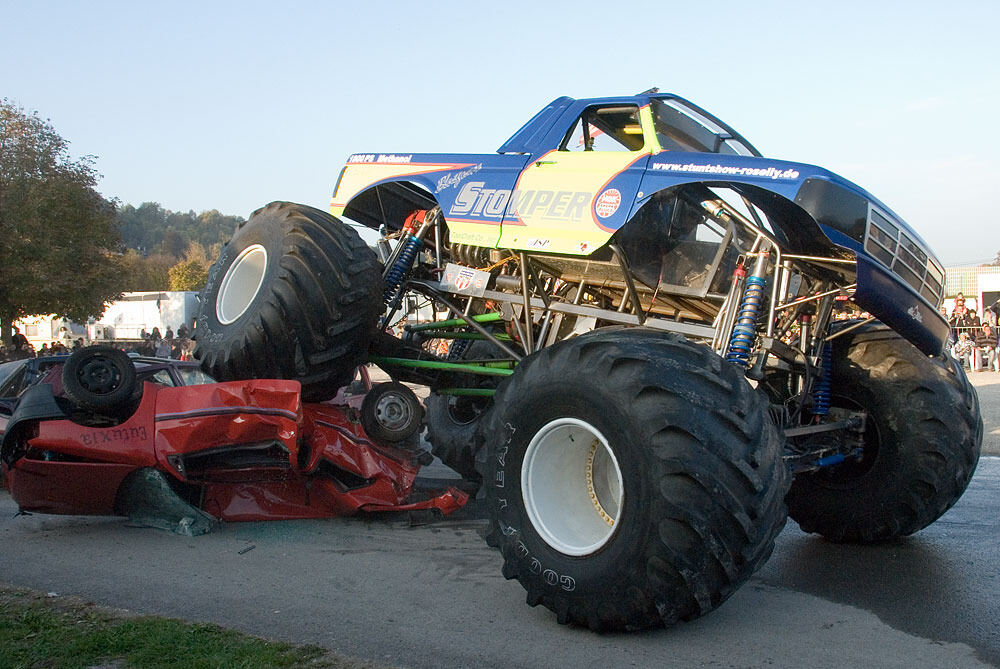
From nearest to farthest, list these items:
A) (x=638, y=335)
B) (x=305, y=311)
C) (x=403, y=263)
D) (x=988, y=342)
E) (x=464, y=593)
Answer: (x=638, y=335) < (x=464, y=593) < (x=305, y=311) < (x=403, y=263) < (x=988, y=342)

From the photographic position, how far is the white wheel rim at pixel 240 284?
6832 mm

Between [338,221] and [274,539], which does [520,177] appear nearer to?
[338,221]

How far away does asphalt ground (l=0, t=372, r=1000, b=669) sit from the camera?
3.96 metres

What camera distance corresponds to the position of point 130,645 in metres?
3.97

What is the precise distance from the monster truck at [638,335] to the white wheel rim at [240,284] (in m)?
0.02

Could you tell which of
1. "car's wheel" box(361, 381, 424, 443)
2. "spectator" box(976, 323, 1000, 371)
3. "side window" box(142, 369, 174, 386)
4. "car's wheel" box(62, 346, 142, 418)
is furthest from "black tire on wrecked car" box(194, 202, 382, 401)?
"spectator" box(976, 323, 1000, 371)

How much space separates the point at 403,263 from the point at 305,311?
3.36ft

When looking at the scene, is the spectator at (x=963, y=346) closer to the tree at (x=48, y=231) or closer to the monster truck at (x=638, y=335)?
the monster truck at (x=638, y=335)

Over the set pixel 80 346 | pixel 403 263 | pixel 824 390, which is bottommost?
pixel 80 346

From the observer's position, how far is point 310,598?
4.79 metres

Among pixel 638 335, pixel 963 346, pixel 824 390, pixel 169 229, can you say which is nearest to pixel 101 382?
pixel 638 335

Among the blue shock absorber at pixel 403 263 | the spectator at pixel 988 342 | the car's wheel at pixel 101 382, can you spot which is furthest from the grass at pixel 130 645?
the spectator at pixel 988 342

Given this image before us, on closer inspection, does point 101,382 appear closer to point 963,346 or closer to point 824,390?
point 824,390

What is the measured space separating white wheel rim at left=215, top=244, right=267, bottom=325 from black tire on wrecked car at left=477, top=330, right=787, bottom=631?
302 centimetres
